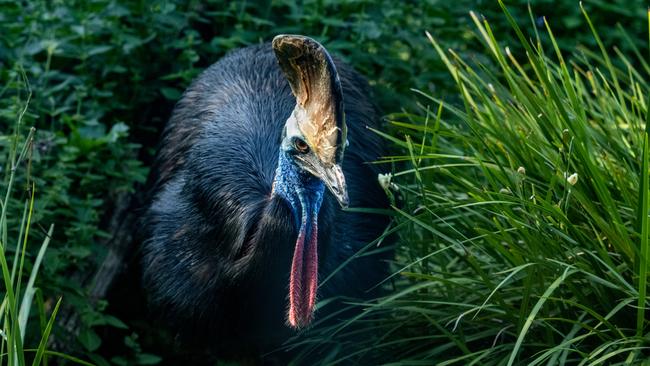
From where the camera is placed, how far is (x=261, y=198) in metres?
3.78

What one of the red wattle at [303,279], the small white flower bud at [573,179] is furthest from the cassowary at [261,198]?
the small white flower bud at [573,179]

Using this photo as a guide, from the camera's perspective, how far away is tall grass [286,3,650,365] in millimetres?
3283

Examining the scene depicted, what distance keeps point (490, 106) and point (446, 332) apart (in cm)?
83

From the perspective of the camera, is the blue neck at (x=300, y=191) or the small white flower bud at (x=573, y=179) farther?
the blue neck at (x=300, y=191)

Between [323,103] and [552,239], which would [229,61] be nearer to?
[323,103]

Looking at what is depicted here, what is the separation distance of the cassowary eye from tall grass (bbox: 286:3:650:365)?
0.31 meters

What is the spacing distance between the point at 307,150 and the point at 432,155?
1.28 ft

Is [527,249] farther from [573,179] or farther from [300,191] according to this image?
[300,191]

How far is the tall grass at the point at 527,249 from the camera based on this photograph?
3.28 meters

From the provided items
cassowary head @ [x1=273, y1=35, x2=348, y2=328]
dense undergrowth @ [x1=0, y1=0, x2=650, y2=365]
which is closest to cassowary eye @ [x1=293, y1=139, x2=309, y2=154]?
cassowary head @ [x1=273, y1=35, x2=348, y2=328]

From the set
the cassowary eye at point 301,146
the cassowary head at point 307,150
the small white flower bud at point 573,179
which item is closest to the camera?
the small white flower bud at point 573,179

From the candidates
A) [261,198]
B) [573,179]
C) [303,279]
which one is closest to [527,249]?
[573,179]

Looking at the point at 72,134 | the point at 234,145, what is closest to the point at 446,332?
the point at 234,145

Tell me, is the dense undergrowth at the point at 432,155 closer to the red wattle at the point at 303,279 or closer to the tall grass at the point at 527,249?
the tall grass at the point at 527,249
